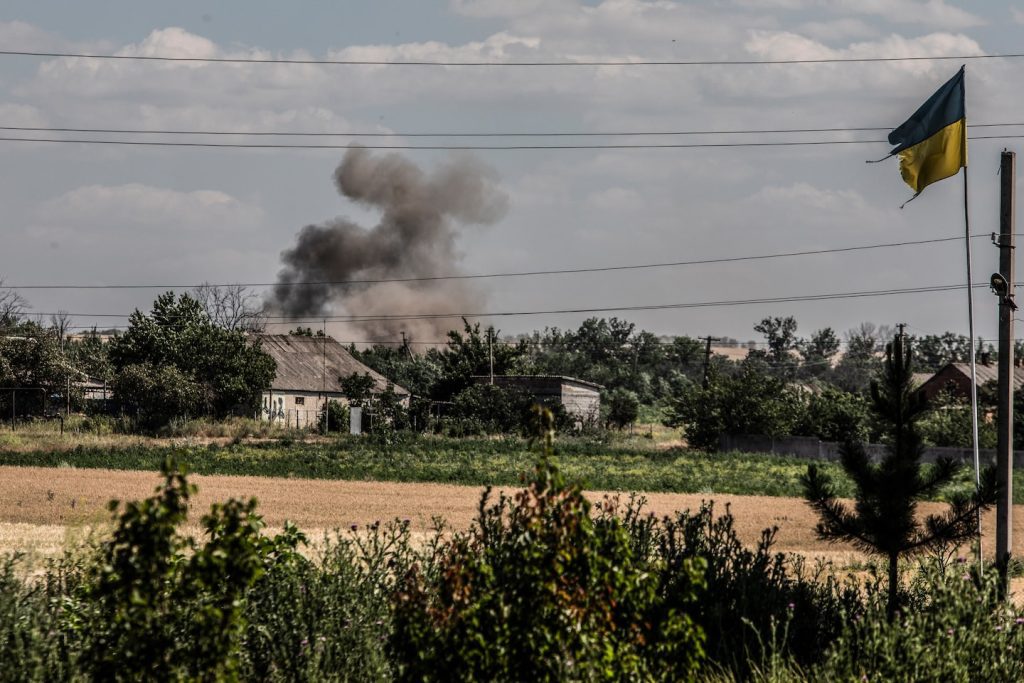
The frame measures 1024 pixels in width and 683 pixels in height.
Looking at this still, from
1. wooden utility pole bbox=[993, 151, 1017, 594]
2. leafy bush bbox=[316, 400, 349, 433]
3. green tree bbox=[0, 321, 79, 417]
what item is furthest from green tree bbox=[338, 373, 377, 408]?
wooden utility pole bbox=[993, 151, 1017, 594]

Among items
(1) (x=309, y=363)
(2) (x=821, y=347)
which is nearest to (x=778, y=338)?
(2) (x=821, y=347)

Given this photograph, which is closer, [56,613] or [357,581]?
[56,613]

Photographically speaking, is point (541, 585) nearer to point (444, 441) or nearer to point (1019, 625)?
point (1019, 625)

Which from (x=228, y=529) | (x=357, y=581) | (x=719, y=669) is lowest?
(x=719, y=669)

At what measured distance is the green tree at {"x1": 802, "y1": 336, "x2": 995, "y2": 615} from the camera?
11961 millimetres

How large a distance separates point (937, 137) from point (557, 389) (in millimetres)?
54218

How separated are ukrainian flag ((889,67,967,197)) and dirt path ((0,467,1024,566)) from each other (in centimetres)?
827

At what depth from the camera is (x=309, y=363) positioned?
81.4 m

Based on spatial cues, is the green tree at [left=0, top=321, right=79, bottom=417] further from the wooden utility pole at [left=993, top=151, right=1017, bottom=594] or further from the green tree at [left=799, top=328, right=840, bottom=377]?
the green tree at [left=799, top=328, right=840, bottom=377]

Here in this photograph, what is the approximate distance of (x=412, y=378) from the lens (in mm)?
90438

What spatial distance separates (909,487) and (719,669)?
11.9 ft

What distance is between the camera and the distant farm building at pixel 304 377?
7356cm

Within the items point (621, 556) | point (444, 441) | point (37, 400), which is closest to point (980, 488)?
point (621, 556)

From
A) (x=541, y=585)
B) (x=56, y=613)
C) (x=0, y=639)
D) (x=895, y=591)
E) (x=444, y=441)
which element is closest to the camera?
(x=541, y=585)
